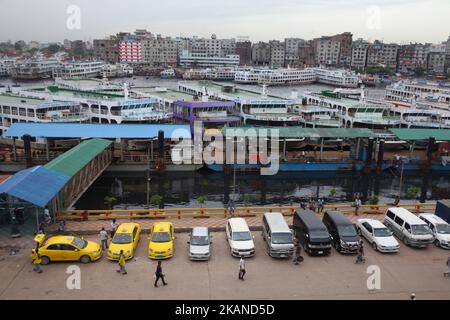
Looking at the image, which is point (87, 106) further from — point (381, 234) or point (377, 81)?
point (377, 81)

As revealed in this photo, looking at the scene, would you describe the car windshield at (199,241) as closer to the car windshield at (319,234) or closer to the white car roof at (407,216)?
the car windshield at (319,234)

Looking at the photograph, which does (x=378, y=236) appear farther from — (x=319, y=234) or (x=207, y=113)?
(x=207, y=113)

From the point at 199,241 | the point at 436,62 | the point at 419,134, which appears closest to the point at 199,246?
the point at 199,241

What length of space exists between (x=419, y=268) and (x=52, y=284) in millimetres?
15621

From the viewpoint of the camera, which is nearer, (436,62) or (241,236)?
(241,236)

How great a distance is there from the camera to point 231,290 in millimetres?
15930

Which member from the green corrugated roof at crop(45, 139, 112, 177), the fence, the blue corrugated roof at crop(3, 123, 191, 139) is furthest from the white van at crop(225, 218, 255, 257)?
the blue corrugated roof at crop(3, 123, 191, 139)

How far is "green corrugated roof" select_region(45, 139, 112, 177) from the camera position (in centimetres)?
2480

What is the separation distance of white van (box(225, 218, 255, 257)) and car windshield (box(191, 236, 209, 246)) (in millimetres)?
1226

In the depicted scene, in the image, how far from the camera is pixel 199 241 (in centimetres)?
1892

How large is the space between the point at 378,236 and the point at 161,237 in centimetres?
1064

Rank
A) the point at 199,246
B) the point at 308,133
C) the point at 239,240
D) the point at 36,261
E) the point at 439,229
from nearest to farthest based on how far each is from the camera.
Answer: the point at 36,261 → the point at 199,246 → the point at 239,240 → the point at 439,229 → the point at 308,133

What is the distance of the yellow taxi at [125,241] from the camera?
18031mm

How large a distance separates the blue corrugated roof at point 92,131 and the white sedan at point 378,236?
22.7m
